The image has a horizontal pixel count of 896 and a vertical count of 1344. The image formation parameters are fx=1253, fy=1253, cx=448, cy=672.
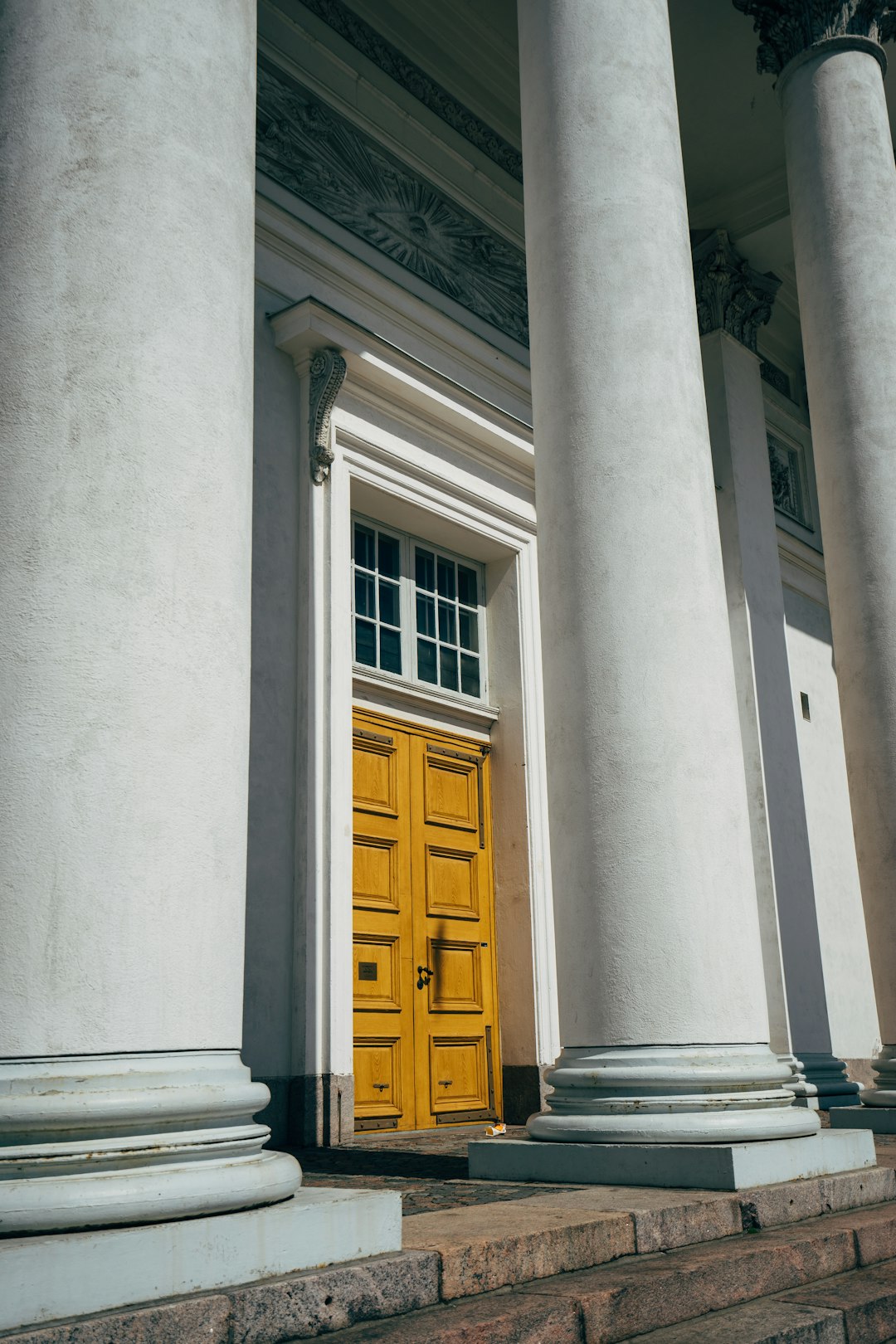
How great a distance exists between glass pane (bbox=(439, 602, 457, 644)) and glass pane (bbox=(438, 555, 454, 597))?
98 millimetres

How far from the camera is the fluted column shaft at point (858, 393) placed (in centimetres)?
740

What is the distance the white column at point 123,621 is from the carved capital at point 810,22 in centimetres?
651

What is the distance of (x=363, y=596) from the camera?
894 centimetres

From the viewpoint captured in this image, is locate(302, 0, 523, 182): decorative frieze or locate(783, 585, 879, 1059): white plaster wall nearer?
locate(302, 0, 523, 182): decorative frieze

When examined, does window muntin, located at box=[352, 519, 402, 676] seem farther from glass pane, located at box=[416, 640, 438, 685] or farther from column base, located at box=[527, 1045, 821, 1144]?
column base, located at box=[527, 1045, 821, 1144]

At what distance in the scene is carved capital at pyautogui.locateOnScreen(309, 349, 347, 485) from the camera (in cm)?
822

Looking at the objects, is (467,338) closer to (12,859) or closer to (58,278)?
(58,278)

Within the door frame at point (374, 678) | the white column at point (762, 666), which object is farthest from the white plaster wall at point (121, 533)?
the white column at point (762, 666)

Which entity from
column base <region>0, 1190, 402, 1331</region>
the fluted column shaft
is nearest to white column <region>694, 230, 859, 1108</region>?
the fluted column shaft

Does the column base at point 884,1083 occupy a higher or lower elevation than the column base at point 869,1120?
higher

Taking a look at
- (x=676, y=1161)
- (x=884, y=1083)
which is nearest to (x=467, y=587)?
(x=884, y=1083)

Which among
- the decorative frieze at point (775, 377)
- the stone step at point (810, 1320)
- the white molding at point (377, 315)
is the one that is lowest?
the stone step at point (810, 1320)

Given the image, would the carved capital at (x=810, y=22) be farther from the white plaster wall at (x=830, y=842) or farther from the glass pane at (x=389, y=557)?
the white plaster wall at (x=830, y=842)

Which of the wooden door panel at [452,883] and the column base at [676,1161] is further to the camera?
the wooden door panel at [452,883]
